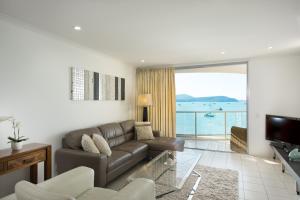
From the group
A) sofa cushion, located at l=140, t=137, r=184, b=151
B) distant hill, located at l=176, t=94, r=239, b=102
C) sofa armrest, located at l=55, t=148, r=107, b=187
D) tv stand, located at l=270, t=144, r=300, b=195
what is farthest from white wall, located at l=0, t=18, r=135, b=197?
tv stand, located at l=270, t=144, r=300, b=195

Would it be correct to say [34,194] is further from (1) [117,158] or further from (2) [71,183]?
(1) [117,158]

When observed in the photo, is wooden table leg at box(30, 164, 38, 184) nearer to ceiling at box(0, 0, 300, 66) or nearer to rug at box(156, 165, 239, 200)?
rug at box(156, 165, 239, 200)

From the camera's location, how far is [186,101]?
255 inches

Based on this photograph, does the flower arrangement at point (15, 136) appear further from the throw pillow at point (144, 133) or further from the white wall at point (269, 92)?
the white wall at point (269, 92)

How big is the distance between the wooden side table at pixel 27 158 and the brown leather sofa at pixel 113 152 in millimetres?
376

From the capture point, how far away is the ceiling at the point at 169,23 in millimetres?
2084

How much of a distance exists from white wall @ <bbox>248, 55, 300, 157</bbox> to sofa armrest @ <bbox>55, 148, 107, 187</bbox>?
368 centimetres

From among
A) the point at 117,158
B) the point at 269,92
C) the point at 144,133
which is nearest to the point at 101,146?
the point at 117,158

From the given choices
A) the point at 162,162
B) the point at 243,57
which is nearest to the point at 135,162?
the point at 162,162

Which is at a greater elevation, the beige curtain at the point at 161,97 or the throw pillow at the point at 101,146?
the beige curtain at the point at 161,97

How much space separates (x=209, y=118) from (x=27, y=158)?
210 inches

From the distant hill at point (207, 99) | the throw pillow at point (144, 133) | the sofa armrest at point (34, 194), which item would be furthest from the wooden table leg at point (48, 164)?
the distant hill at point (207, 99)

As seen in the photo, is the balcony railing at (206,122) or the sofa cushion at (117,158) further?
the balcony railing at (206,122)

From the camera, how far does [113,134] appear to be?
4.07 metres
